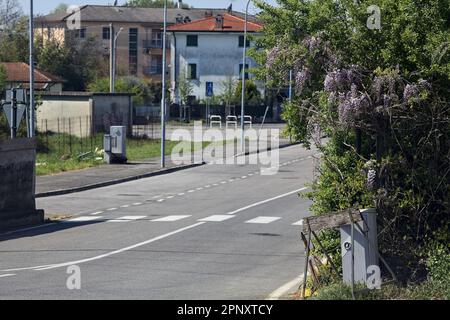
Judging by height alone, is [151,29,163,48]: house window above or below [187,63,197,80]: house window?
above

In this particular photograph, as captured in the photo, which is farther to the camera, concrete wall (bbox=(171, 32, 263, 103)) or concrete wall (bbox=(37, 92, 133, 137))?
concrete wall (bbox=(171, 32, 263, 103))

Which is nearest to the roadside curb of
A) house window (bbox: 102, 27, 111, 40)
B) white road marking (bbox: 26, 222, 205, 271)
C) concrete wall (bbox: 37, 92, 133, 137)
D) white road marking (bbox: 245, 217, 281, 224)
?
white road marking (bbox: 245, 217, 281, 224)

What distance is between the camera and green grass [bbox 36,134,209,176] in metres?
43.0

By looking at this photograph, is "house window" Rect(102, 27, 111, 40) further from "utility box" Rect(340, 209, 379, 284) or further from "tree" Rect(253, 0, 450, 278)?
"utility box" Rect(340, 209, 379, 284)

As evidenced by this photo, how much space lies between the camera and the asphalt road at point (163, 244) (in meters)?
15.5

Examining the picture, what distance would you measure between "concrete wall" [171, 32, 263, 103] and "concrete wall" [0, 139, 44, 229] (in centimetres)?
6782

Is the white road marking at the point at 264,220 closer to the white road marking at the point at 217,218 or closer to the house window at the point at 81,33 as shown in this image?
the white road marking at the point at 217,218

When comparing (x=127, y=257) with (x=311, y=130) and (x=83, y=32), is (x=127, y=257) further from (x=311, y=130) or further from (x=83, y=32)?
(x=83, y=32)

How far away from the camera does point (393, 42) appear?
1387 centimetres

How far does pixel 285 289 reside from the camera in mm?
15273

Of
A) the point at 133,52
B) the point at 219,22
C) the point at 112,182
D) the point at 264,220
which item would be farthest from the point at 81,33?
the point at 264,220

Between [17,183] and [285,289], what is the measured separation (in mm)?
10931
